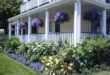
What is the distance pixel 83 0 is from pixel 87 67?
130 inches

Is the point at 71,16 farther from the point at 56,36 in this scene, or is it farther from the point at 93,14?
the point at 93,14

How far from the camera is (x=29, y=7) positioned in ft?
40.0

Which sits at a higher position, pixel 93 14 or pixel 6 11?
pixel 6 11

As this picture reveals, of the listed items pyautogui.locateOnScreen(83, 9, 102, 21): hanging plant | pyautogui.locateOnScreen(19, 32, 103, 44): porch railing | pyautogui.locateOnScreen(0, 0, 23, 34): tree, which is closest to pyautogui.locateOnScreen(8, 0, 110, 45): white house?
pyautogui.locateOnScreen(19, 32, 103, 44): porch railing

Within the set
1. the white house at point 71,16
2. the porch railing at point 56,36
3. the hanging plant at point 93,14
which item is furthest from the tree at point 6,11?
the hanging plant at point 93,14

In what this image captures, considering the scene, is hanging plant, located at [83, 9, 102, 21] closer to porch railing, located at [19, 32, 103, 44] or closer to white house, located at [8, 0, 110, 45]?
white house, located at [8, 0, 110, 45]

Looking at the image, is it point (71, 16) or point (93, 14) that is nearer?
point (93, 14)

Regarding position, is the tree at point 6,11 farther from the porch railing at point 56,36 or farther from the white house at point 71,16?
the porch railing at point 56,36

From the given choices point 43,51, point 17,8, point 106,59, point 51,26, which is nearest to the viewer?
point 106,59

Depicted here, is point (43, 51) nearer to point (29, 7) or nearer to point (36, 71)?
point (36, 71)

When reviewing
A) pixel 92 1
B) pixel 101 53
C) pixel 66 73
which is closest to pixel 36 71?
pixel 66 73

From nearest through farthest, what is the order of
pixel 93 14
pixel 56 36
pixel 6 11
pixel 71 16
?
pixel 93 14
pixel 56 36
pixel 71 16
pixel 6 11

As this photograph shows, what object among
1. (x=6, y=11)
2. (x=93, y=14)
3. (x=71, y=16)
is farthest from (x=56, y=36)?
(x=6, y=11)

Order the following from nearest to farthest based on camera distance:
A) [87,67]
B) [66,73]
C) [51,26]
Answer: [66,73], [87,67], [51,26]
